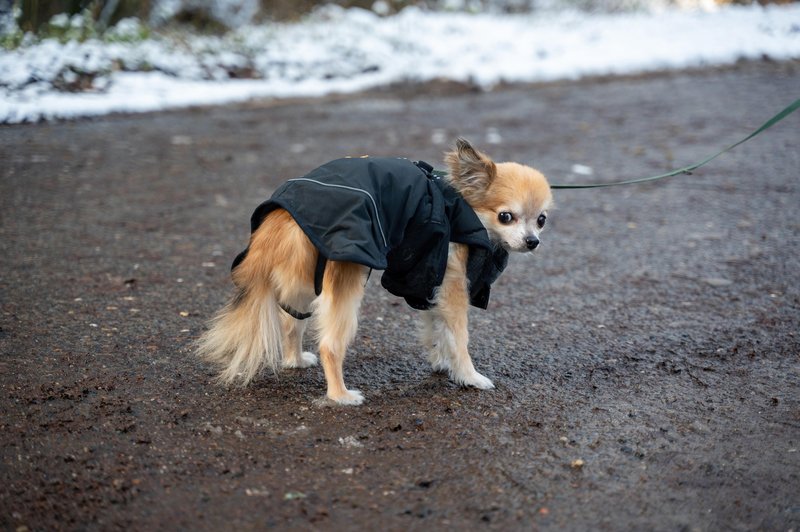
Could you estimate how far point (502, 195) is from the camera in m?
4.11

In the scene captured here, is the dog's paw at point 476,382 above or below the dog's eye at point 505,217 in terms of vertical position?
below

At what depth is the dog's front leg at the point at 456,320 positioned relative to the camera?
4141mm

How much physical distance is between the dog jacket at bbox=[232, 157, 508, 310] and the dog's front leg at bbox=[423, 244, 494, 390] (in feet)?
0.19

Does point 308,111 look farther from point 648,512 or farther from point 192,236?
point 648,512

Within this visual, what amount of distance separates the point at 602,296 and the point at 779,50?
12.6m

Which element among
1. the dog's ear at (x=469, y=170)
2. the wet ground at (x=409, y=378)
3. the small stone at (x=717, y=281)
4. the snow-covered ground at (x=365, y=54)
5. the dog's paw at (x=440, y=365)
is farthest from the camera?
the snow-covered ground at (x=365, y=54)

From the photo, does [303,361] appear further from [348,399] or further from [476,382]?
[476,382]

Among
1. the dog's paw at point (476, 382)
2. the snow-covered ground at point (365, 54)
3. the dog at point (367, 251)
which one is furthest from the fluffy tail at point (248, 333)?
the snow-covered ground at point (365, 54)

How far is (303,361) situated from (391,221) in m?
1.08

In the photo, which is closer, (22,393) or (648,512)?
(648,512)

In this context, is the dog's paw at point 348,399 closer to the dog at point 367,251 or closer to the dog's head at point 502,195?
the dog at point 367,251

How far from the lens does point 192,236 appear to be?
6.83 m

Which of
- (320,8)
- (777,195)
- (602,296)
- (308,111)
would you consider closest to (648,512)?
(602,296)

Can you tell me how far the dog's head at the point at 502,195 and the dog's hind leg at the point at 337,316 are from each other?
740 mm
